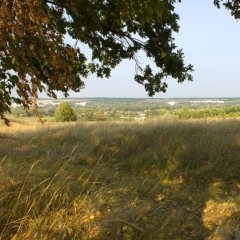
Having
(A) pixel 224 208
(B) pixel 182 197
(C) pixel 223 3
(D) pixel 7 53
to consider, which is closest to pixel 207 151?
(B) pixel 182 197

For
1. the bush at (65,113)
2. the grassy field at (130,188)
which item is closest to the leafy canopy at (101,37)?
the grassy field at (130,188)

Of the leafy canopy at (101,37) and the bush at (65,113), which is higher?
the leafy canopy at (101,37)

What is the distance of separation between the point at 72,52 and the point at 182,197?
Answer: 3049mm

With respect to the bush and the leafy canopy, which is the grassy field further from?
the bush

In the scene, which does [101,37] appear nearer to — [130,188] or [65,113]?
[130,188]

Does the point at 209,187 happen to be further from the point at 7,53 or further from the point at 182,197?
the point at 7,53

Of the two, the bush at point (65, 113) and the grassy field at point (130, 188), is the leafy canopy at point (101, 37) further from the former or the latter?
the bush at point (65, 113)

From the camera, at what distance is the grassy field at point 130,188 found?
284cm

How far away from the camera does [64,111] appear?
37469 millimetres

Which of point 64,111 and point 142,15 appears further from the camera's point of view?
point 64,111

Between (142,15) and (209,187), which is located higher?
(142,15)

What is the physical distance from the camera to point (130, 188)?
4.30 metres

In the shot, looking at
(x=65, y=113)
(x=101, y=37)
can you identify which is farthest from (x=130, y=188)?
(x=65, y=113)

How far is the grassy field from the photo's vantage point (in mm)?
2840
